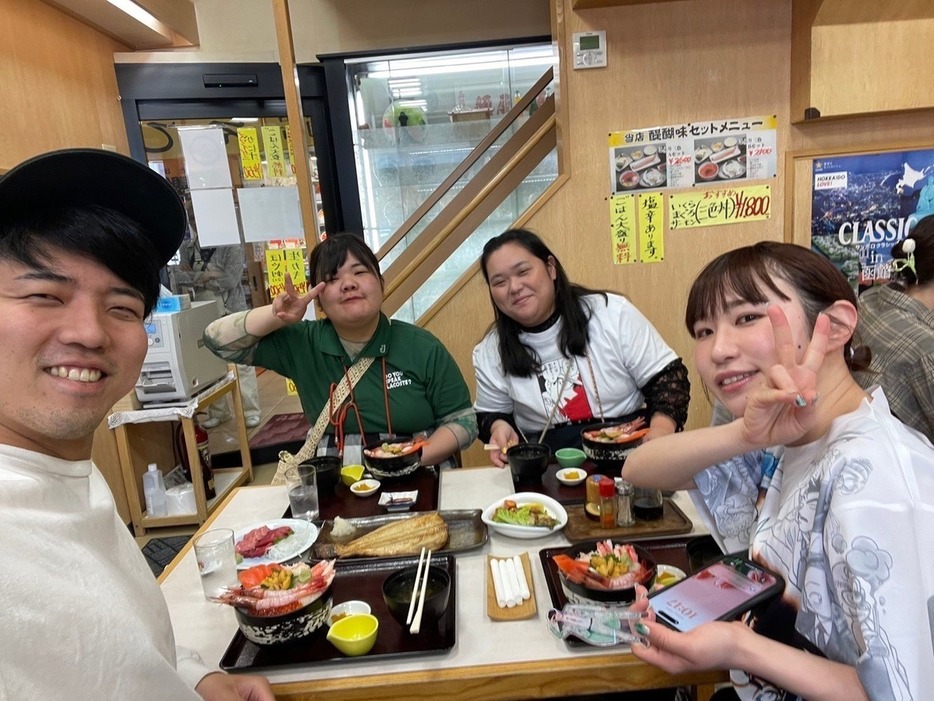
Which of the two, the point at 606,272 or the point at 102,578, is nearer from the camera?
the point at 102,578

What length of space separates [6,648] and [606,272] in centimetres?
281

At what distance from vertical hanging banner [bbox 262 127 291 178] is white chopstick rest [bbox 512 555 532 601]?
356 cm

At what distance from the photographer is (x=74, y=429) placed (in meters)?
0.88

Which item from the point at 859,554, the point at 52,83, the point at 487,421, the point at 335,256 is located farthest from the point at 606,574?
the point at 52,83

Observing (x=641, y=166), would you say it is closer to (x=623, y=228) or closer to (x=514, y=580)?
(x=623, y=228)

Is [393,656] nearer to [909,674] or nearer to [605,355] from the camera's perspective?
[909,674]

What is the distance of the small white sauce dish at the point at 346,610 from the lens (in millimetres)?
1112

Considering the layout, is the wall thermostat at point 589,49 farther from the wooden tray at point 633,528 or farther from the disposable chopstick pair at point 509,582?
the disposable chopstick pair at point 509,582

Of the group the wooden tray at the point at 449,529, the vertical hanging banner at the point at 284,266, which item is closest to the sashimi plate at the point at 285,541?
the wooden tray at the point at 449,529

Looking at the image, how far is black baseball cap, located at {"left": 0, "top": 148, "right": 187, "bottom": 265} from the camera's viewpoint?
2.79 feet

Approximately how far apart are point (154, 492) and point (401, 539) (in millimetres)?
2709

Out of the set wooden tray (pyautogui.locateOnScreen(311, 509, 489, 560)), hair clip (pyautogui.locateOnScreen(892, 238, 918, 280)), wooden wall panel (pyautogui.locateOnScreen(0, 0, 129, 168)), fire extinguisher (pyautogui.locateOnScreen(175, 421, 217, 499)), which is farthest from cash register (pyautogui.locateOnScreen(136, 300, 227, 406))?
hair clip (pyautogui.locateOnScreen(892, 238, 918, 280))

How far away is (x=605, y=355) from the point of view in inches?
85.2

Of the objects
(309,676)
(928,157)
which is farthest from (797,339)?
(928,157)
